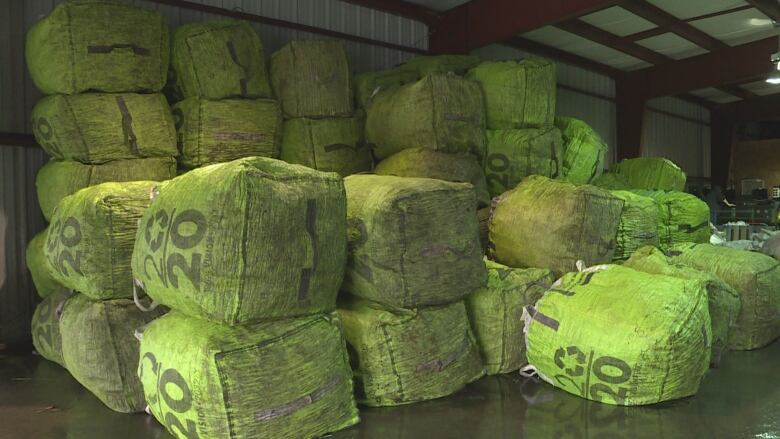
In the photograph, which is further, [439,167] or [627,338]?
[439,167]

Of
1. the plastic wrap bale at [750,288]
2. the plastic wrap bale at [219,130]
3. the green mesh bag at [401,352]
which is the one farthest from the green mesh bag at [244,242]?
the plastic wrap bale at [750,288]

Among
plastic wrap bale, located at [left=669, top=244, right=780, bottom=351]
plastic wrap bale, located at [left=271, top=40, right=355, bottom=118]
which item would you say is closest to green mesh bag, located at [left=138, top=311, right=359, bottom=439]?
plastic wrap bale, located at [left=271, top=40, right=355, bottom=118]

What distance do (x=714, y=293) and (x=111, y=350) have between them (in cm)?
286

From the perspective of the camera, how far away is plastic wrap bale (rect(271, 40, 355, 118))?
405 centimetres

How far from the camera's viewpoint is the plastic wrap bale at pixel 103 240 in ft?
8.76

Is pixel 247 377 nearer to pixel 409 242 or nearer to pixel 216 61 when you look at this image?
pixel 409 242

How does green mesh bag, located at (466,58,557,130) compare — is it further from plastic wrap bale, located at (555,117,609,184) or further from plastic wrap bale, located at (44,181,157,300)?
plastic wrap bale, located at (44,181,157,300)

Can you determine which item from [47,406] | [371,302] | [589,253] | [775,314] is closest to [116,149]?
[47,406]

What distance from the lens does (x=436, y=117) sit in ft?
11.8

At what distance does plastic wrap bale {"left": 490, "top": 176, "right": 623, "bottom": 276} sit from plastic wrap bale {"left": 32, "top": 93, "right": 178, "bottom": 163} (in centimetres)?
209

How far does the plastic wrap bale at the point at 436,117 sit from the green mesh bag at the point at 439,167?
0.05 m

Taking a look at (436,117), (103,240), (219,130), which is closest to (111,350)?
(103,240)

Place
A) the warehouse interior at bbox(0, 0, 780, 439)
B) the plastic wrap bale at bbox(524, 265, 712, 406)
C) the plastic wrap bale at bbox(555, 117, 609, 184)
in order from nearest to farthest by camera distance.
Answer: the warehouse interior at bbox(0, 0, 780, 439)
the plastic wrap bale at bbox(524, 265, 712, 406)
the plastic wrap bale at bbox(555, 117, 609, 184)

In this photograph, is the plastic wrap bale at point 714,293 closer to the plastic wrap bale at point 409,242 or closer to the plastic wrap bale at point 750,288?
the plastic wrap bale at point 750,288
